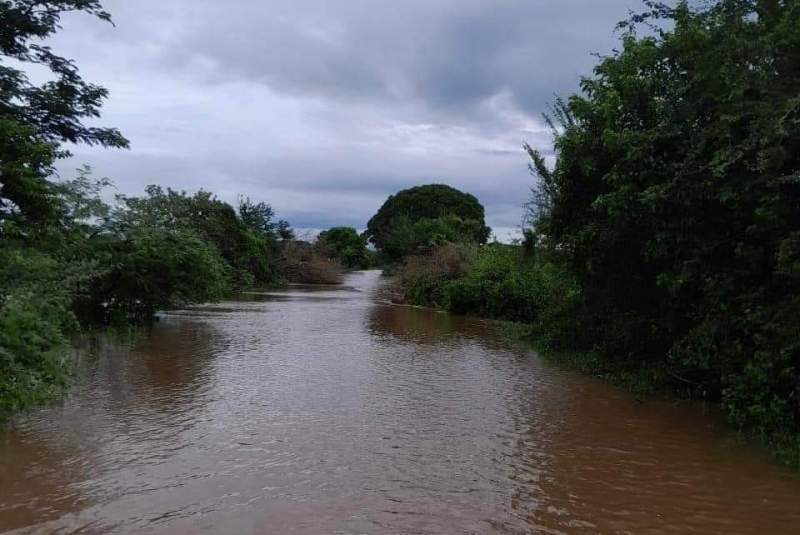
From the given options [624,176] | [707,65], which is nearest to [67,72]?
[624,176]

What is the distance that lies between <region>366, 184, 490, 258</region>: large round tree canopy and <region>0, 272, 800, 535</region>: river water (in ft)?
133

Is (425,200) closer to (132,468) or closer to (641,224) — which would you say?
(641,224)

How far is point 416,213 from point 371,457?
5840cm

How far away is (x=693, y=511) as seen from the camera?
5.46 m

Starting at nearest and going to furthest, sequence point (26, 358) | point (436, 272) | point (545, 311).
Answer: point (26, 358), point (545, 311), point (436, 272)

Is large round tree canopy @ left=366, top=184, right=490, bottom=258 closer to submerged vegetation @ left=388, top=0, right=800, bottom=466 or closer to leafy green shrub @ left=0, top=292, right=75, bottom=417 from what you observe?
submerged vegetation @ left=388, top=0, right=800, bottom=466

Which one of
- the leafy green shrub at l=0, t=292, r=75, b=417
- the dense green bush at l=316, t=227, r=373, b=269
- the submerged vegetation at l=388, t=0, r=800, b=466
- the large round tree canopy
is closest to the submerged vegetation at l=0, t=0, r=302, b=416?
the leafy green shrub at l=0, t=292, r=75, b=417

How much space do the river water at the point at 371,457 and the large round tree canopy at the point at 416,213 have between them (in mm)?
40503

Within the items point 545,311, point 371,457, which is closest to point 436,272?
point 545,311

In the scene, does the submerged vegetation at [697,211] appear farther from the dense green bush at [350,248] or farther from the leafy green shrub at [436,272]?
the dense green bush at [350,248]

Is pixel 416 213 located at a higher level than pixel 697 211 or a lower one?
higher

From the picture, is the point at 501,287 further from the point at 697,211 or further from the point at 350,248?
the point at 350,248

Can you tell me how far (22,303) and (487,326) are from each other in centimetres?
1505

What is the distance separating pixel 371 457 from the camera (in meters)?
6.69
